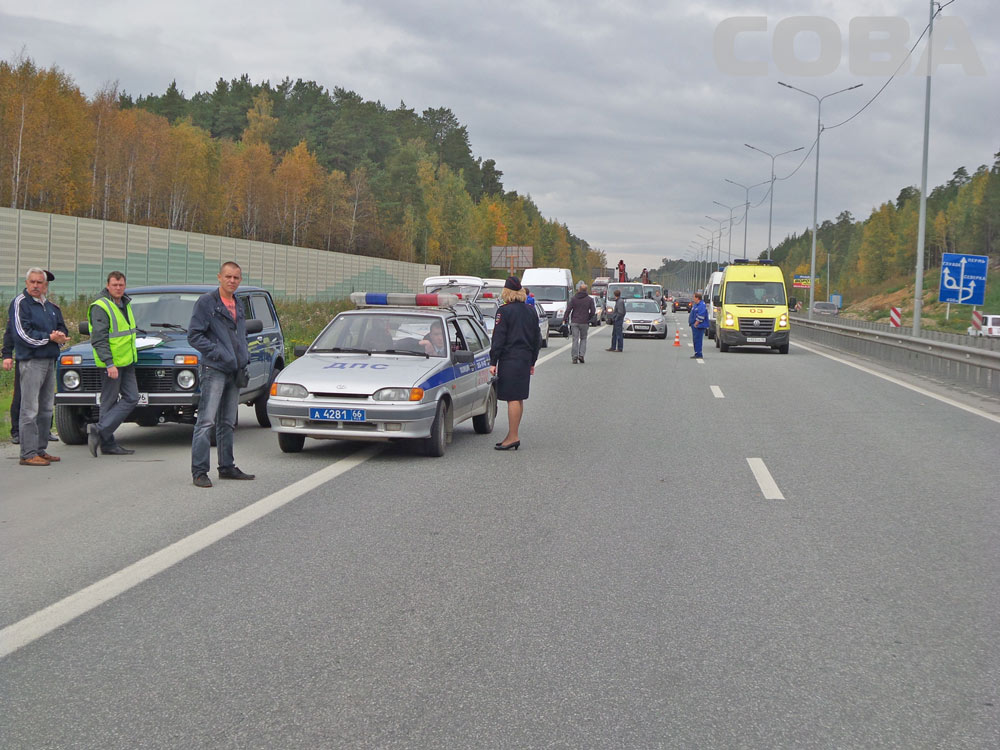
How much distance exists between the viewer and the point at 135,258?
133 feet

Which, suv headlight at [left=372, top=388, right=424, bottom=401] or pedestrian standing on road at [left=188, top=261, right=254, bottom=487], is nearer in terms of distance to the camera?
pedestrian standing on road at [left=188, top=261, right=254, bottom=487]

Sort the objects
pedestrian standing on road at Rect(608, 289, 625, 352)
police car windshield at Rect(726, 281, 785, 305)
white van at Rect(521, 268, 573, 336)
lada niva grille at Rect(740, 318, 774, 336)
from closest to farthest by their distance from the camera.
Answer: pedestrian standing on road at Rect(608, 289, 625, 352), lada niva grille at Rect(740, 318, 774, 336), police car windshield at Rect(726, 281, 785, 305), white van at Rect(521, 268, 573, 336)

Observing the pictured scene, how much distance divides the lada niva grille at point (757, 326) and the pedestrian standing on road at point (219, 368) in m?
25.3

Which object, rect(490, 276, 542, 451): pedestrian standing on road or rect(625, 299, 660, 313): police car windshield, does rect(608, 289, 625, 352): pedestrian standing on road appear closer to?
rect(625, 299, 660, 313): police car windshield

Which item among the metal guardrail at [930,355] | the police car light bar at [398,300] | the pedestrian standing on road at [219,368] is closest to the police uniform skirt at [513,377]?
the police car light bar at [398,300]

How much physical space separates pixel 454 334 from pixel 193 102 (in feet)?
365

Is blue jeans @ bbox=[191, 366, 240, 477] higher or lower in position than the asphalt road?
higher

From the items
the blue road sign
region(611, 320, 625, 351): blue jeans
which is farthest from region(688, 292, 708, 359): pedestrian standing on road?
the blue road sign

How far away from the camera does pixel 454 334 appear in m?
12.3

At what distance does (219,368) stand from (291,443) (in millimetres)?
2022

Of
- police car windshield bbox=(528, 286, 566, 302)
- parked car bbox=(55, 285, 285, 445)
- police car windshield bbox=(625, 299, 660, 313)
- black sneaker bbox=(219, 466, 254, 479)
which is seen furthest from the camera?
police car windshield bbox=(528, 286, 566, 302)

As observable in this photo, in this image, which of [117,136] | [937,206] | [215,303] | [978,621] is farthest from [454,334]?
[937,206]

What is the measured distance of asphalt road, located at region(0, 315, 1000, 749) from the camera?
404 cm

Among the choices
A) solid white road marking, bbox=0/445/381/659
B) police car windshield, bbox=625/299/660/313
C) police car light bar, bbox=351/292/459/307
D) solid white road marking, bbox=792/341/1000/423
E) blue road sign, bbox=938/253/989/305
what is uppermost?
blue road sign, bbox=938/253/989/305
